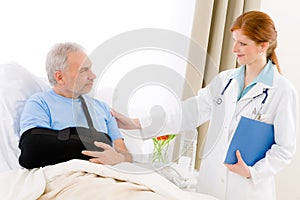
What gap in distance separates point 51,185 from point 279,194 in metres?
1.96

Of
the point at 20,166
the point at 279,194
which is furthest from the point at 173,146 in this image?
the point at 279,194

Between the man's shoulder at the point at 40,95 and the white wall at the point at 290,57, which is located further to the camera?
the white wall at the point at 290,57

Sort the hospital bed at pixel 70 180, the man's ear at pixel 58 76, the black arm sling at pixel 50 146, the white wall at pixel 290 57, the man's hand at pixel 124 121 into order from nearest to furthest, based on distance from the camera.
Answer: the hospital bed at pixel 70 180, the black arm sling at pixel 50 146, the man's ear at pixel 58 76, the man's hand at pixel 124 121, the white wall at pixel 290 57

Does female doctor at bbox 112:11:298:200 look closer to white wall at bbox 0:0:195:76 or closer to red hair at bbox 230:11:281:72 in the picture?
red hair at bbox 230:11:281:72

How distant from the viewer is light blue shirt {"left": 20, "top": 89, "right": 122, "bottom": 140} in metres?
1.96

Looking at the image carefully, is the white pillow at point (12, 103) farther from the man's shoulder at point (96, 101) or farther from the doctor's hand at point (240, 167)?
the doctor's hand at point (240, 167)

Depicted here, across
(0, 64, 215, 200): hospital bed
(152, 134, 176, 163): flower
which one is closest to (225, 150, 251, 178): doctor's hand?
A: (0, 64, 215, 200): hospital bed

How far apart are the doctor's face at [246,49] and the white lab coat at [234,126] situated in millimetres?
105

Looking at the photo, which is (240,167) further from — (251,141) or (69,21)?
(69,21)

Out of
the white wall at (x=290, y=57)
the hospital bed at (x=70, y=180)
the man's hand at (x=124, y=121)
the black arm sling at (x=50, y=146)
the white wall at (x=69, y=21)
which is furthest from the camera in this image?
the white wall at (x=290, y=57)

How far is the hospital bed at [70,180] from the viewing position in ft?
5.41

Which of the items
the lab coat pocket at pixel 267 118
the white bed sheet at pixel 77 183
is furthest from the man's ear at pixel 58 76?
the lab coat pocket at pixel 267 118

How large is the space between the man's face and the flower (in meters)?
0.42

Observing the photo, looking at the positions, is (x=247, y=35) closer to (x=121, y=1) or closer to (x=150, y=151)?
(x=150, y=151)
